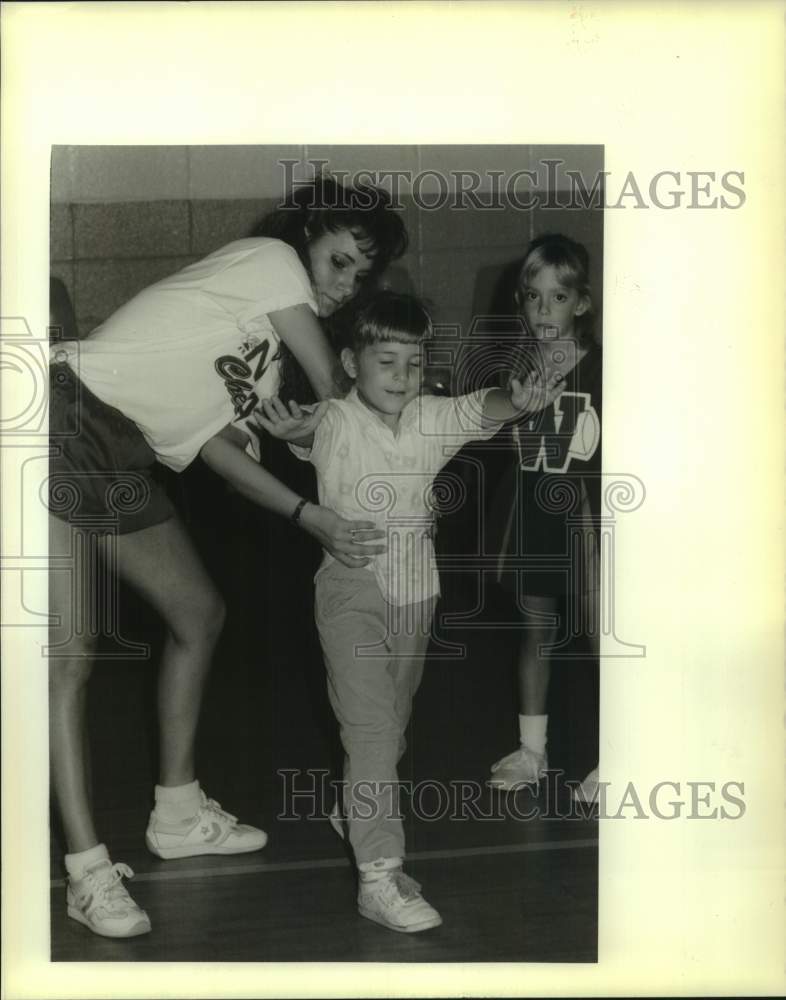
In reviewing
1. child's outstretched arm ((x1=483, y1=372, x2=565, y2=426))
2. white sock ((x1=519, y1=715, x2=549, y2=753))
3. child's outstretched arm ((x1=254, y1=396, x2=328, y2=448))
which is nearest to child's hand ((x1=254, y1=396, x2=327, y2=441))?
child's outstretched arm ((x1=254, y1=396, x2=328, y2=448))

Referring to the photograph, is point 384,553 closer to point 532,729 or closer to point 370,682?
point 370,682

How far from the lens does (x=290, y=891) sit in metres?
3.23

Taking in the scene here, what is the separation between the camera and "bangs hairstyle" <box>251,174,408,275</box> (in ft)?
10.3

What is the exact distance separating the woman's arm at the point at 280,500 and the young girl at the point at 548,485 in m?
0.31

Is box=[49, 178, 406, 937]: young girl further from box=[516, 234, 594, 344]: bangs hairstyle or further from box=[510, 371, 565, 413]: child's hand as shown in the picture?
Answer: box=[510, 371, 565, 413]: child's hand

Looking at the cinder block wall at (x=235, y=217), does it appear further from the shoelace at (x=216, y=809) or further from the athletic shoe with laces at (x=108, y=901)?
the athletic shoe with laces at (x=108, y=901)

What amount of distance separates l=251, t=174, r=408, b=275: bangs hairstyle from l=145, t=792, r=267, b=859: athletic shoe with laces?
1.28m

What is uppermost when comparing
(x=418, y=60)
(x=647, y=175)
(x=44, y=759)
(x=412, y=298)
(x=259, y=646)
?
(x=418, y=60)

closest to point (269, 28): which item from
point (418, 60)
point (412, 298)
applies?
point (418, 60)

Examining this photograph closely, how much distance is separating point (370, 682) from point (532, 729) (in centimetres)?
39

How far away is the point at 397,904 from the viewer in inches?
126

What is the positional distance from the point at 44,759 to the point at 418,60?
181cm

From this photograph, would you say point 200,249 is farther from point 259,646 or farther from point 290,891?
point 290,891

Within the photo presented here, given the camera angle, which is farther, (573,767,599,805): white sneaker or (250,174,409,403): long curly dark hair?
(573,767,599,805): white sneaker
